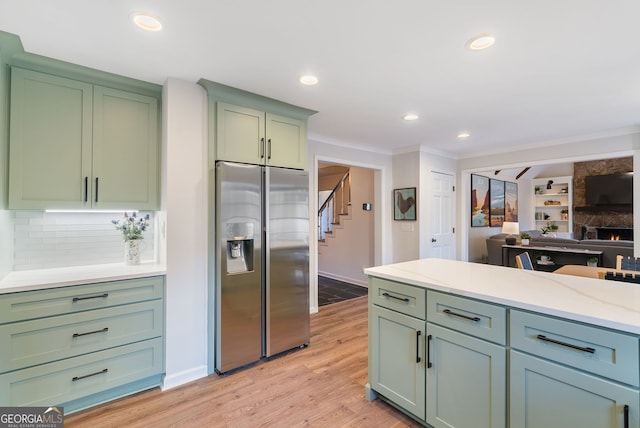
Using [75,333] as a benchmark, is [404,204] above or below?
above

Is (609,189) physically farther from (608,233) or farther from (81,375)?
(81,375)

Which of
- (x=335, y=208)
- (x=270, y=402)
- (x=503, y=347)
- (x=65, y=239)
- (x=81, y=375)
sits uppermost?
(x=335, y=208)

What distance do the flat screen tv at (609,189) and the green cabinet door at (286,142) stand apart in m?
8.76

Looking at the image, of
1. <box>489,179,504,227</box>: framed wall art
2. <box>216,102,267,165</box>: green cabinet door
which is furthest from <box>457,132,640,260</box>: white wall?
<box>216,102,267,165</box>: green cabinet door

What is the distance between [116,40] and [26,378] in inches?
86.4

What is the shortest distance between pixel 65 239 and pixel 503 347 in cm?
318

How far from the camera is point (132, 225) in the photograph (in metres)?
2.65

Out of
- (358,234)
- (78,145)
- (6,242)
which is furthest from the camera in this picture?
(358,234)

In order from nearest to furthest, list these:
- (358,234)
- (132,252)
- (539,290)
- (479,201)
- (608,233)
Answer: (539,290)
(132,252)
(358,234)
(479,201)
(608,233)

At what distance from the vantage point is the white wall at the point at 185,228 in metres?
2.35

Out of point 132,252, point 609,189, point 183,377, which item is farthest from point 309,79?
point 609,189

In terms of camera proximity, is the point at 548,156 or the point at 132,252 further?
the point at 548,156

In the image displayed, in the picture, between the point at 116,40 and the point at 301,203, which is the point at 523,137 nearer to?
the point at 301,203

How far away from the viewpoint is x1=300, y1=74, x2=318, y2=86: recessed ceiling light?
2.37 metres
